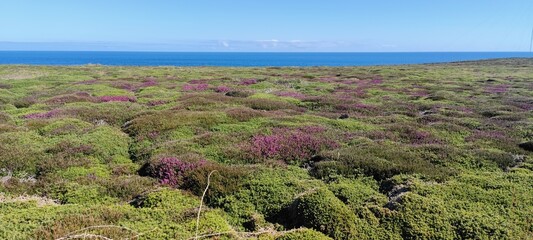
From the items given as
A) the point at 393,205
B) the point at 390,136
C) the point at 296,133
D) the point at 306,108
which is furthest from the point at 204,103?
the point at 393,205

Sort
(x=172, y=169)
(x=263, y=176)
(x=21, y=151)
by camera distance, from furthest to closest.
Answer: (x=21, y=151) → (x=172, y=169) → (x=263, y=176)

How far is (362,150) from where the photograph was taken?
16.9 m

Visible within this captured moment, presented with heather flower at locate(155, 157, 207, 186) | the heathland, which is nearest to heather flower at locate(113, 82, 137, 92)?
the heathland

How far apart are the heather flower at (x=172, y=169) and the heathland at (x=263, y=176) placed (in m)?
0.05

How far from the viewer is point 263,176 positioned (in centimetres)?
1380

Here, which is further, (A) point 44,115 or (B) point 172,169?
(A) point 44,115

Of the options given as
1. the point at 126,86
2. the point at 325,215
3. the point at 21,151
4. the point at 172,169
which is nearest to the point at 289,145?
the point at 172,169

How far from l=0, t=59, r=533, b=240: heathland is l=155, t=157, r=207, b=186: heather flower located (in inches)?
2.1

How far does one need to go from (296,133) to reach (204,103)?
1274 cm

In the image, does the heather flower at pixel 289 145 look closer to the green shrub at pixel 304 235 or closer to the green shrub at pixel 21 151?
the green shrub at pixel 304 235

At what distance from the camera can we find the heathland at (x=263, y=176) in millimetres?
9961

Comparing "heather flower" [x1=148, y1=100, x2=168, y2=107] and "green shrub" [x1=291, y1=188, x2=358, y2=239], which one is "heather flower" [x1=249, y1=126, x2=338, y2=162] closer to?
"green shrub" [x1=291, y1=188, x2=358, y2=239]

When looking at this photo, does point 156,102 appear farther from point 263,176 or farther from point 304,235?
point 304,235

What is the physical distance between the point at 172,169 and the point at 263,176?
3417mm
